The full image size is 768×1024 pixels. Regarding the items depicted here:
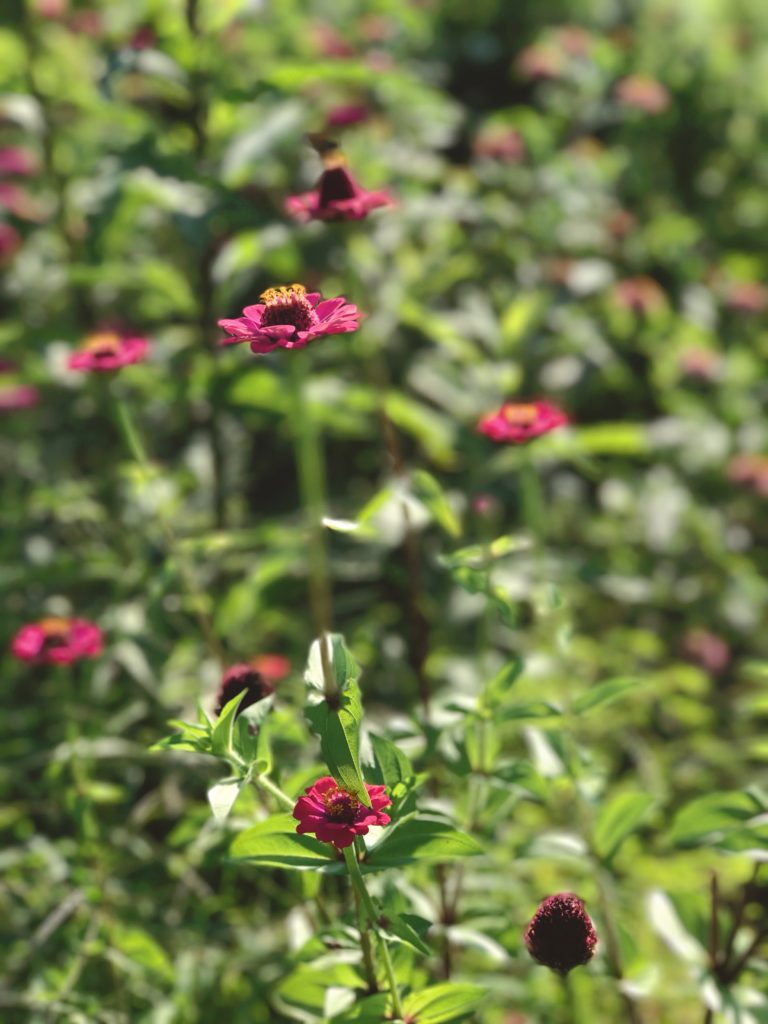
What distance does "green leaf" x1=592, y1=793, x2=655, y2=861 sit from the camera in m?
1.08

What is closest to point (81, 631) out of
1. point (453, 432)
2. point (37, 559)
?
point (37, 559)

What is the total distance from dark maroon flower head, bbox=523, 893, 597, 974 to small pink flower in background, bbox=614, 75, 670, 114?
2311mm

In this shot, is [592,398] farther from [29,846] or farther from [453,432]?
[29,846]

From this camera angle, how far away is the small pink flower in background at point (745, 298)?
8.29ft

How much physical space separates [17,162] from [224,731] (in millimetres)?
1962

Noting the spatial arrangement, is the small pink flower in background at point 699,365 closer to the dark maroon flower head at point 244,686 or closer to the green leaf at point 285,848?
the dark maroon flower head at point 244,686

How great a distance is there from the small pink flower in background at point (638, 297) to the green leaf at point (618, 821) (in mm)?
1573

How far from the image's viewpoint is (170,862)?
4.26 ft

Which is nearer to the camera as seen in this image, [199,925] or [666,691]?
[199,925]

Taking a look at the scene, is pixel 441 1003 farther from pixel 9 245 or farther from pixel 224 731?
pixel 9 245

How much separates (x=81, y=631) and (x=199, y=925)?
37cm

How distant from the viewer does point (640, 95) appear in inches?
104

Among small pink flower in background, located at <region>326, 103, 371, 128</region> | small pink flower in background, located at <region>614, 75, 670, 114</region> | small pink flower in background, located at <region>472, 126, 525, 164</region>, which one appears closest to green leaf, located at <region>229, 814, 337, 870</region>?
small pink flower in background, located at <region>326, 103, 371, 128</region>

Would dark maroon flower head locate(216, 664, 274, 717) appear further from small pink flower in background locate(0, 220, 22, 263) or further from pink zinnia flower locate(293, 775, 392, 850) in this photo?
small pink flower in background locate(0, 220, 22, 263)
